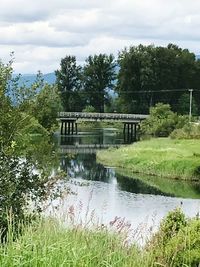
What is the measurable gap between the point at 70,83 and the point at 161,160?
95.5 metres

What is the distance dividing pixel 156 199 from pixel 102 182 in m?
7.72

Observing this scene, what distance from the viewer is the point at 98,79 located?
14338 cm

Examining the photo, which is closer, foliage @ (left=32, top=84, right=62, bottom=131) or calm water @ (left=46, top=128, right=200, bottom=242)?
foliage @ (left=32, top=84, right=62, bottom=131)

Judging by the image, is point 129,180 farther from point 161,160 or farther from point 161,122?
point 161,122

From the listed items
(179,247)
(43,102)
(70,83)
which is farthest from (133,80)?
(179,247)

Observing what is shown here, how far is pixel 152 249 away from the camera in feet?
32.1

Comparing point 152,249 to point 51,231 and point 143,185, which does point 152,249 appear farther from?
point 143,185

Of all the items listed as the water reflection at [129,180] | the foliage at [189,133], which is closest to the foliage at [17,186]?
the water reflection at [129,180]

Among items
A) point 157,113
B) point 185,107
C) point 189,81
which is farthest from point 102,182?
point 189,81

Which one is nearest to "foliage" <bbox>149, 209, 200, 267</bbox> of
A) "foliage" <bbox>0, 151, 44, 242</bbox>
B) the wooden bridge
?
"foliage" <bbox>0, 151, 44, 242</bbox>

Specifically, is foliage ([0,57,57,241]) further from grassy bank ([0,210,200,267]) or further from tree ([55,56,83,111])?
tree ([55,56,83,111])

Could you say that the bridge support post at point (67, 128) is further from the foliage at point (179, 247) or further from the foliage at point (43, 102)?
the foliage at point (179, 247)

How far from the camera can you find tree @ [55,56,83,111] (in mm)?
143375

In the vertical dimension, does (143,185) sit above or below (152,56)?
below
